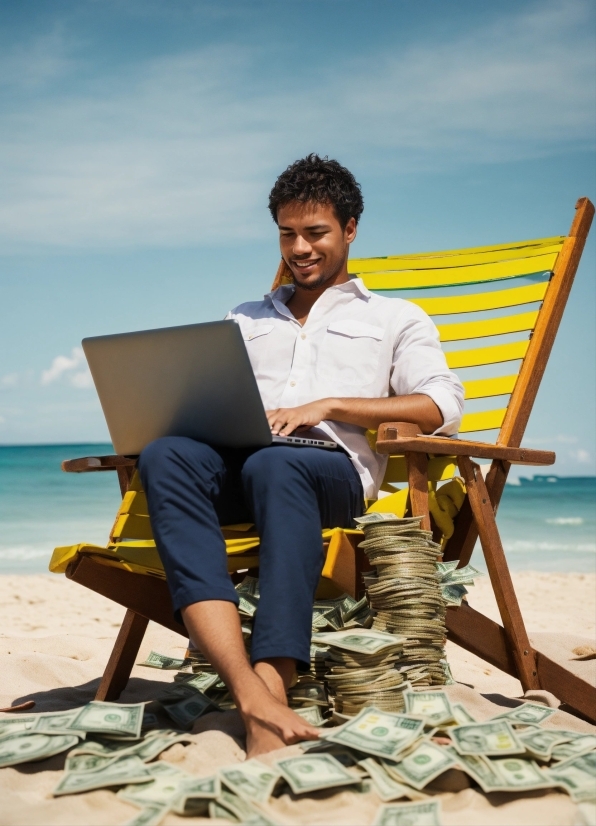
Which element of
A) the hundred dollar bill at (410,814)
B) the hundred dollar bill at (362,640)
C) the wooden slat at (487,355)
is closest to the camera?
the hundred dollar bill at (410,814)

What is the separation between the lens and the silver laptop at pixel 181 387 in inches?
96.7

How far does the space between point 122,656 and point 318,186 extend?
1.63 m

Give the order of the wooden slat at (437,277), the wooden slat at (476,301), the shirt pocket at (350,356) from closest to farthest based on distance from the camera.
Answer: the shirt pocket at (350,356) → the wooden slat at (476,301) → the wooden slat at (437,277)

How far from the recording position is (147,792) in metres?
1.92

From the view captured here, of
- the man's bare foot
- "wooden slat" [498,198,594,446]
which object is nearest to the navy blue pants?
the man's bare foot

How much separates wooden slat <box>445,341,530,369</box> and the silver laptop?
1.03m

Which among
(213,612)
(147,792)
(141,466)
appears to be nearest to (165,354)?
(141,466)

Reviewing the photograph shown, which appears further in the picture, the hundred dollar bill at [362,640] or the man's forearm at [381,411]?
the man's forearm at [381,411]

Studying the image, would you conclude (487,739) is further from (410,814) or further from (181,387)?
(181,387)

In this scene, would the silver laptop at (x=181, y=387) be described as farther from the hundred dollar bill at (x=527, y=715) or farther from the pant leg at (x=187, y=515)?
the hundred dollar bill at (x=527, y=715)

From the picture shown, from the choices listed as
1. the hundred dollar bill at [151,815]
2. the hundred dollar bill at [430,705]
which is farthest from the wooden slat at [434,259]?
the hundred dollar bill at [151,815]

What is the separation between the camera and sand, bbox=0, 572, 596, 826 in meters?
1.85

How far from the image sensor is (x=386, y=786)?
75.2 inches

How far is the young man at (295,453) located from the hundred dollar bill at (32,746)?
1.20 ft
